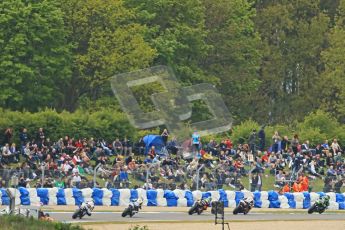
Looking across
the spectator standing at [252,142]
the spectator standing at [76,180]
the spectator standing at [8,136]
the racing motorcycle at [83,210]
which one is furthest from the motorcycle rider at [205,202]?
the spectator standing at [252,142]

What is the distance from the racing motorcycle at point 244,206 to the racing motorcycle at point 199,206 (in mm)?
1544

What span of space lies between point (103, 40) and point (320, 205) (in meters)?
28.1

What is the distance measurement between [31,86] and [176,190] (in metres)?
22.6

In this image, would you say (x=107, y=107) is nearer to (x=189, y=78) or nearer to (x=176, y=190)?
(x=189, y=78)

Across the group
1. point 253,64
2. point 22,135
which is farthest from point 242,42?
point 22,135

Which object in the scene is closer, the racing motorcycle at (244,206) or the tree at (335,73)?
the racing motorcycle at (244,206)

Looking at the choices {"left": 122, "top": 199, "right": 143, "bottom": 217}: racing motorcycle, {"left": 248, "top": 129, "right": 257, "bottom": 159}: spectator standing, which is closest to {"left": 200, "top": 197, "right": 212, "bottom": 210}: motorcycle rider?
{"left": 122, "top": 199, "right": 143, "bottom": 217}: racing motorcycle

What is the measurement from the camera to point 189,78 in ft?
273

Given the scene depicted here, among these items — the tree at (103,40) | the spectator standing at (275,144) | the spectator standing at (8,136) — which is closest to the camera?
the spectator standing at (8,136)

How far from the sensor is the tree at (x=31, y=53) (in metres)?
71.1

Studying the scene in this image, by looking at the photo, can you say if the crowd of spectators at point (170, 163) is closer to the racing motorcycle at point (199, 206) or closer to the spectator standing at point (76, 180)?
the spectator standing at point (76, 180)

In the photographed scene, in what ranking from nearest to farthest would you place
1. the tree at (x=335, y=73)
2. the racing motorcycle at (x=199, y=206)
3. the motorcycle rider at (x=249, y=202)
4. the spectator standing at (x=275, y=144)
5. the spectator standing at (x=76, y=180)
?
the racing motorcycle at (x=199, y=206)
the motorcycle rider at (x=249, y=202)
the spectator standing at (x=76, y=180)
the spectator standing at (x=275, y=144)
the tree at (x=335, y=73)

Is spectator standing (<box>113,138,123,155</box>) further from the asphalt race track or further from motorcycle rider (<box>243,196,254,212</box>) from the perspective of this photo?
motorcycle rider (<box>243,196,254,212</box>)

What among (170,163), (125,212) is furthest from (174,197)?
(125,212)
